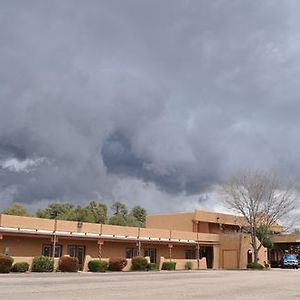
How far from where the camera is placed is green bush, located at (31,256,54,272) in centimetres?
3594

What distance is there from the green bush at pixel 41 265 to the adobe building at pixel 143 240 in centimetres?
53

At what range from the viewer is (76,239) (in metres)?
41.8

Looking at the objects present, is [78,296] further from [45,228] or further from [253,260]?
[253,260]

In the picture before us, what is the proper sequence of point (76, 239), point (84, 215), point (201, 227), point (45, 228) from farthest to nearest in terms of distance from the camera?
point (84, 215) → point (201, 227) → point (76, 239) → point (45, 228)

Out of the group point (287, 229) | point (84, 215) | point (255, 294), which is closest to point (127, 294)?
point (255, 294)

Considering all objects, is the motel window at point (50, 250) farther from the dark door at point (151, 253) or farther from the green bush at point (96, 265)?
the dark door at point (151, 253)

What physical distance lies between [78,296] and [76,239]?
24.4m

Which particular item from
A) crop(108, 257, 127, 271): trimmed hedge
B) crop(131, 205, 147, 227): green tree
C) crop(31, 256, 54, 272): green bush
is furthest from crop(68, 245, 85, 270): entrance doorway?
crop(131, 205, 147, 227): green tree

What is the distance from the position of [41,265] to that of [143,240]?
13.2 metres

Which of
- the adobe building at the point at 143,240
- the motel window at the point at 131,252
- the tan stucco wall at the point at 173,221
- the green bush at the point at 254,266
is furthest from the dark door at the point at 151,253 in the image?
the green bush at the point at 254,266

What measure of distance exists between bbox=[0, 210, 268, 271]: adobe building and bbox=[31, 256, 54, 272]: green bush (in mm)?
526

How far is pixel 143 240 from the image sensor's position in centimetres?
4722

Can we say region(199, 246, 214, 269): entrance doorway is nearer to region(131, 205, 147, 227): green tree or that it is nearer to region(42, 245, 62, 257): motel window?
region(42, 245, 62, 257): motel window

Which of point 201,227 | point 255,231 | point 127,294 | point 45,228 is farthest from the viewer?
point 201,227
